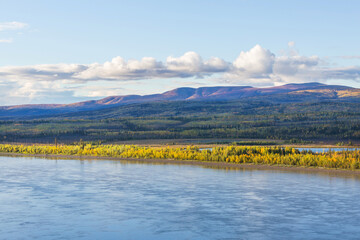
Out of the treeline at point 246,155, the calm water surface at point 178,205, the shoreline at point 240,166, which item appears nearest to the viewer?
the calm water surface at point 178,205

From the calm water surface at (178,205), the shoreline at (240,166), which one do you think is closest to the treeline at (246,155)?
the shoreline at (240,166)

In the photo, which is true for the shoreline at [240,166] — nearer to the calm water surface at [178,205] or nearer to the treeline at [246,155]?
the treeline at [246,155]

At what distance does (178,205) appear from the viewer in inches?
933

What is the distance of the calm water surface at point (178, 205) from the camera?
61.4ft

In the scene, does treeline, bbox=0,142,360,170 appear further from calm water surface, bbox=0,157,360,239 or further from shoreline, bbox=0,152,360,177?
calm water surface, bbox=0,157,360,239

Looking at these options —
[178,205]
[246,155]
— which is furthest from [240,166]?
[178,205]

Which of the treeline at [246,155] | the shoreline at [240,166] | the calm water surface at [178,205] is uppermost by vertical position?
the treeline at [246,155]

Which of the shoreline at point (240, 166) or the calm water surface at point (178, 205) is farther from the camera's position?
the shoreline at point (240, 166)

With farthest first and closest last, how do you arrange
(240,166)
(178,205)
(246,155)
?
(246,155), (240,166), (178,205)

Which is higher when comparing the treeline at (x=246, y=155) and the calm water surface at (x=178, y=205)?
the treeline at (x=246, y=155)

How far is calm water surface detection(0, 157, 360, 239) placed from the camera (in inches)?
737

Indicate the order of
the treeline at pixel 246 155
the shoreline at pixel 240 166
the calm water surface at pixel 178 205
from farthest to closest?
1. the treeline at pixel 246 155
2. the shoreline at pixel 240 166
3. the calm water surface at pixel 178 205

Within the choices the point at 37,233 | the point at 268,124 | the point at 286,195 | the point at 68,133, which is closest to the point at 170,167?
the point at 286,195

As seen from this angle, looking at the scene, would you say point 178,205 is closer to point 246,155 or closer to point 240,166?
point 240,166
